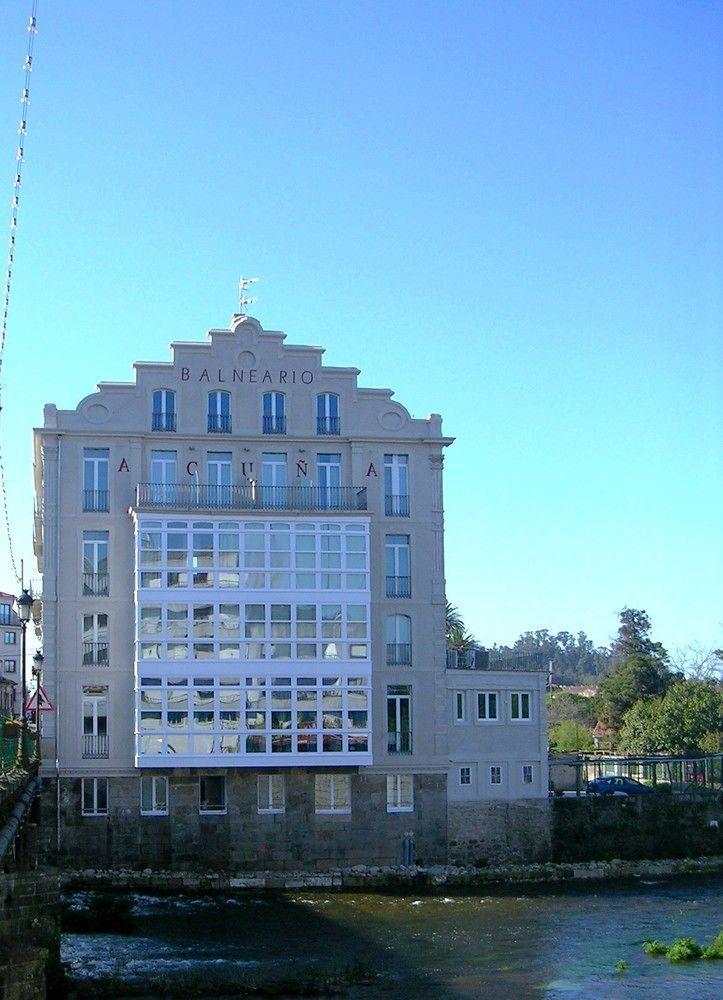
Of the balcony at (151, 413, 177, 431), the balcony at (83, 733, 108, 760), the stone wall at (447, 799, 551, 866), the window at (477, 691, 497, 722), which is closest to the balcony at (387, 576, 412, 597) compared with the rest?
the window at (477, 691, 497, 722)

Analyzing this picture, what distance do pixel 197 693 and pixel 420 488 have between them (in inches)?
408

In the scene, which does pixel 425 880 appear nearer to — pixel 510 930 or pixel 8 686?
pixel 510 930

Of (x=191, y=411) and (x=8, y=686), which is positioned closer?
(x=191, y=411)

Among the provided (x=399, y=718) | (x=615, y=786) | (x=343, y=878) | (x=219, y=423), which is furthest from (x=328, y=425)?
(x=615, y=786)

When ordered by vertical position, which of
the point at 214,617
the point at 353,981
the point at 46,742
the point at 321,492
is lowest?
the point at 353,981

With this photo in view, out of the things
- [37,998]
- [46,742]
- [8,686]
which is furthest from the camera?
[8,686]

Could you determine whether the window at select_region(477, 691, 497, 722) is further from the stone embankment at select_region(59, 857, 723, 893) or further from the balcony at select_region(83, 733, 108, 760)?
the balcony at select_region(83, 733, 108, 760)

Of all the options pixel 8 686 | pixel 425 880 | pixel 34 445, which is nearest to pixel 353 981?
pixel 425 880

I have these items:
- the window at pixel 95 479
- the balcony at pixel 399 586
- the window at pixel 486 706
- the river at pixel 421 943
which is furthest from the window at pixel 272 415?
the river at pixel 421 943

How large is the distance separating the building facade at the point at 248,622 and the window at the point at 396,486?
69 mm

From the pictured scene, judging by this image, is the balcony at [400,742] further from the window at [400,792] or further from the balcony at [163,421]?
the balcony at [163,421]

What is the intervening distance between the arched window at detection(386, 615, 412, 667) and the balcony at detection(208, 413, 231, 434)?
8.40 meters

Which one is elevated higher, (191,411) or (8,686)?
(191,411)

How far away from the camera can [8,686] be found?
84.6m
